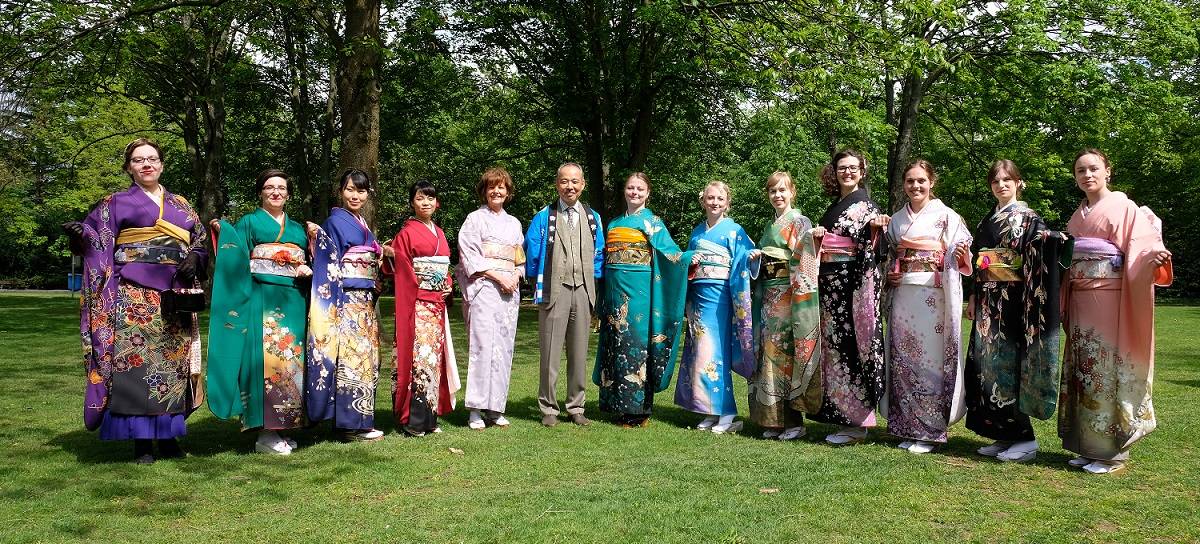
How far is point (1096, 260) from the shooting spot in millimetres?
5004

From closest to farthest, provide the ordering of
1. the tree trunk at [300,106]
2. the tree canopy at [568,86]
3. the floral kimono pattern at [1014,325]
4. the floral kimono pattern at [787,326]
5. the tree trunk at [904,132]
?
the floral kimono pattern at [1014,325], the floral kimono pattern at [787,326], the tree canopy at [568,86], the tree trunk at [904,132], the tree trunk at [300,106]

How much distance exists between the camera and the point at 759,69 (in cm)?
1112

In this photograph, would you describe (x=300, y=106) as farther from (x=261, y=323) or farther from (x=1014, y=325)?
(x=1014, y=325)

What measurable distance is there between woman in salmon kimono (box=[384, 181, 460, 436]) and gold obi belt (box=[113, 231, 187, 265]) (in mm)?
1424

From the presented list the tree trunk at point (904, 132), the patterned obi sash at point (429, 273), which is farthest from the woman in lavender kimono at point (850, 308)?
the tree trunk at point (904, 132)

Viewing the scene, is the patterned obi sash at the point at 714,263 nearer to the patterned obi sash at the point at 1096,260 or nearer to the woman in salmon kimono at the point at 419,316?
the woman in salmon kimono at the point at 419,316

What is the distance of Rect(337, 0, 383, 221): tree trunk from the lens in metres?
10.2

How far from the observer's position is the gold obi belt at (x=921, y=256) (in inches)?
214

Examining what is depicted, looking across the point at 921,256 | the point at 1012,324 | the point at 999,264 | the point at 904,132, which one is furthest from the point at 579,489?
the point at 904,132

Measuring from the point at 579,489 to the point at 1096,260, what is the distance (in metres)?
3.28

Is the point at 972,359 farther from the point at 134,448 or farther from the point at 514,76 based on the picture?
the point at 514,76

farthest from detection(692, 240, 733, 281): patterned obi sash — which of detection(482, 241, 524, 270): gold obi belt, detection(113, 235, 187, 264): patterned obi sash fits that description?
detection(113, 235, 187, 264): patterned obi sash

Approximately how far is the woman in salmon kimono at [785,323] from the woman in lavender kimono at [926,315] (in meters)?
0.54

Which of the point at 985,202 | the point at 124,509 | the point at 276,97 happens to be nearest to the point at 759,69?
the point at 124,509
